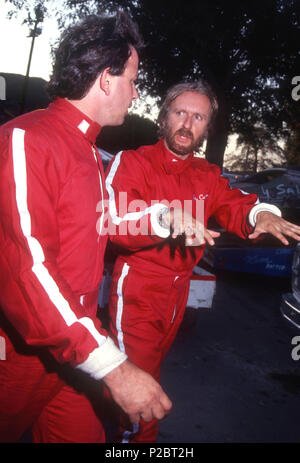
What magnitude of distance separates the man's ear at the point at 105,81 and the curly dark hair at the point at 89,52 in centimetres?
2

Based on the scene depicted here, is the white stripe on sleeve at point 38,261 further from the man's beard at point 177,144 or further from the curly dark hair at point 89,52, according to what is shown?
the man's beard at point 177,144

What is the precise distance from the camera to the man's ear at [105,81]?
163 centimetres

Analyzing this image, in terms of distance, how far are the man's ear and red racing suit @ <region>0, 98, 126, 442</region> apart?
5.5 inches

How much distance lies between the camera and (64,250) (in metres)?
1.55

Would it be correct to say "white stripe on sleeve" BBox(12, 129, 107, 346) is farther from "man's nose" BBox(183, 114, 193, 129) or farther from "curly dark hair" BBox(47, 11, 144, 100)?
"man's nose" BBox(183, 114, 193, 129)

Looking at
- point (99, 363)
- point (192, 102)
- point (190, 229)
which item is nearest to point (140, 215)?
point (190, 229)

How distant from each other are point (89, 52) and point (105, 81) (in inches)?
5.0

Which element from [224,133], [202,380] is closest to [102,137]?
[224,133]

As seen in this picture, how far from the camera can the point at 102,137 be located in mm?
33906

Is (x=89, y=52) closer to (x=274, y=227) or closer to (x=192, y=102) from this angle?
(x=274, y=227)

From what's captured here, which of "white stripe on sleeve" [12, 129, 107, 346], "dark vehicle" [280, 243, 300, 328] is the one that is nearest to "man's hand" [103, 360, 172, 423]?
"white stripe on sleeve" [12, 129, 107, 346]

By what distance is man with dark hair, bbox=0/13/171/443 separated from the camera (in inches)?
47.1

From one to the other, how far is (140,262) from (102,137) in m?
32.7
